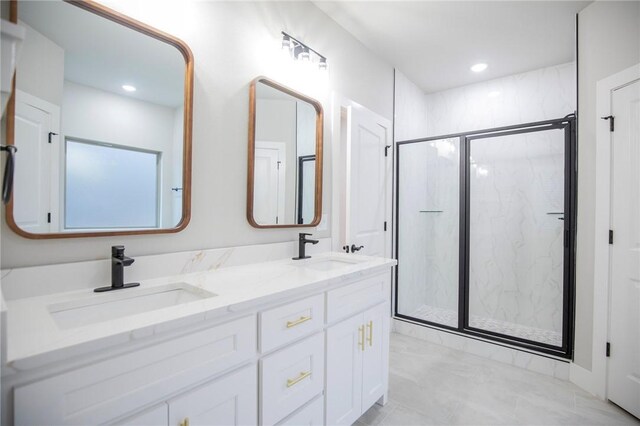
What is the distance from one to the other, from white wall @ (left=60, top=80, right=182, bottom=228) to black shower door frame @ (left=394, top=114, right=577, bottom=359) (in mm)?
2355

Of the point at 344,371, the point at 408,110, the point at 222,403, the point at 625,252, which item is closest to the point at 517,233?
the point at 625,252

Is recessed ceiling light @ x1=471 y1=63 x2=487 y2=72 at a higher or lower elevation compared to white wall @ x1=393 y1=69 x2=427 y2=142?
higher

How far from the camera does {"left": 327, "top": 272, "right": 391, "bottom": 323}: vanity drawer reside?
4.75 ft

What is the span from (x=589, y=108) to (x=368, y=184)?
1.64 m

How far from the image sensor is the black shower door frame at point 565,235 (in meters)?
2.35

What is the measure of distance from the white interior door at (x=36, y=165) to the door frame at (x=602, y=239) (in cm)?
297

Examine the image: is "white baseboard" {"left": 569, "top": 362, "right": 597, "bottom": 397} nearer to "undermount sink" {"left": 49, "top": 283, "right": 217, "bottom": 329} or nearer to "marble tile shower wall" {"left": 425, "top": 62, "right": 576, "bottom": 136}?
"marble tile shower wall" {"left": 425, "top": 62, "right": 576, "bottom": 136}

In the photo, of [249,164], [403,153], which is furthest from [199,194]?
[403,153]

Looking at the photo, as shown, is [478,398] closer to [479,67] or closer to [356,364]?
[356,364]

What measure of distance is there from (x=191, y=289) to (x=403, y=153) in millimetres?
2623

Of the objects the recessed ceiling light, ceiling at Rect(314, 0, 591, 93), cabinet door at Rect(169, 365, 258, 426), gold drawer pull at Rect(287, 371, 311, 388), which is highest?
the recessed ceiling light

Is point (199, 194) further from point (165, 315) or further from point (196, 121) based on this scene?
point (165, 315)

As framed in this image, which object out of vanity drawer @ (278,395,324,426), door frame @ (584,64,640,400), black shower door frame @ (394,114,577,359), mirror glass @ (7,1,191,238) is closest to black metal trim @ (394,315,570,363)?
black shower door frame @ (394,114,577,359)

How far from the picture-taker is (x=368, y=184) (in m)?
2.65
